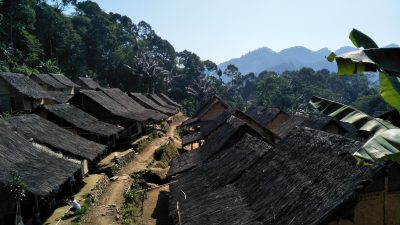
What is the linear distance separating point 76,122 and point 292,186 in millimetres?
21279

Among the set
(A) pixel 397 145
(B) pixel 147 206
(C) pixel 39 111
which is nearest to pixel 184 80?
(C) pixel 39 111

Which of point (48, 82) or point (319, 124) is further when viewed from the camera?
point (48, 82)

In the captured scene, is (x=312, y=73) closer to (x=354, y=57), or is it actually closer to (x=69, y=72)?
(x=69, y=72)

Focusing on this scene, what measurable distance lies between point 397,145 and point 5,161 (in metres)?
15.6

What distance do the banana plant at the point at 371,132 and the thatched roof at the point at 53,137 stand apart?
17295 millimetres

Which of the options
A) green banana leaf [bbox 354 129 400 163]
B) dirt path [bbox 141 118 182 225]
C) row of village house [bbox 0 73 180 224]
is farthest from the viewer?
dirt path [bbox 141 118 182 225]

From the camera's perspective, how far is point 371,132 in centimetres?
609

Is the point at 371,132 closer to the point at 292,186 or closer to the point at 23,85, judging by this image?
Result: the point at 292,186

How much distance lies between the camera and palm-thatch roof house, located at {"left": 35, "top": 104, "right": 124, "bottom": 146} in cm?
2670

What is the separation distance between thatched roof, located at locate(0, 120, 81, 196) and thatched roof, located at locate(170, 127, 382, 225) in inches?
223

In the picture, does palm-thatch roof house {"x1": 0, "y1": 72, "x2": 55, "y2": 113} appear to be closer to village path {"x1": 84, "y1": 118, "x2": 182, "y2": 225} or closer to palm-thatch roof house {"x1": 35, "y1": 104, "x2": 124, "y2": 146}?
palm-thatch roof house {"x1": 35, "y1": 104, "x2": 124, "y2": 146}

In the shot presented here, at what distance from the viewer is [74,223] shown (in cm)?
1606

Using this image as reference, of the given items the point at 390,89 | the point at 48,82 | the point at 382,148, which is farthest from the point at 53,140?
the point at 48,82

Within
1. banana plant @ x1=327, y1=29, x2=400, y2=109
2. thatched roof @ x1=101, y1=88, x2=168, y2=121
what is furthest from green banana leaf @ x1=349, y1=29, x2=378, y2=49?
thatched roof @ x1=101, y1=88, x2=168, y2=121
